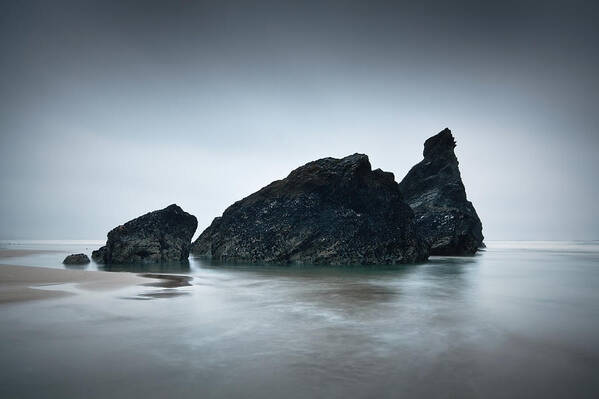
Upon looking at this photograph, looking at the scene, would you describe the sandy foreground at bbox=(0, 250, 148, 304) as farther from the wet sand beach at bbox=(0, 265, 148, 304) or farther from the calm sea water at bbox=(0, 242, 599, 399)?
the calm sea water at bbox=(0, 242, 599, 399)

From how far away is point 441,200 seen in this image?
39812 mm

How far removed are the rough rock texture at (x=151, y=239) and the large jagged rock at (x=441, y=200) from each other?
2421cm

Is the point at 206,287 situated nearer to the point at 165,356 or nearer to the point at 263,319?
the point at 263,319

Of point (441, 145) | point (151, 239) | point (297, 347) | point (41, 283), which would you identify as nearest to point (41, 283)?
point (41, 283)

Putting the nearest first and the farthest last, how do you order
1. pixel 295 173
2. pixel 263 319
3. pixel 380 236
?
pixel 263 319, pixel 380 236, pixel 295 173

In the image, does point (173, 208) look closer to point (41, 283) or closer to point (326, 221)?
point (326, 221)

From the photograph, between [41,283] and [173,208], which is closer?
[41,283]

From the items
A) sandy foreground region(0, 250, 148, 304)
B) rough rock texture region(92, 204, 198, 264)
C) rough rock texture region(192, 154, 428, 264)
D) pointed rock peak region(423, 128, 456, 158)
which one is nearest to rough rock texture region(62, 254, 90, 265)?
rough rock texture region(92, 204, 198, 264)

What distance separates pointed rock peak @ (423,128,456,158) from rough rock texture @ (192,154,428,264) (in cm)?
2098

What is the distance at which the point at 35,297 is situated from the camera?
29.2 ft

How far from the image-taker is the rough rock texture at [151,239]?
24.6 metres

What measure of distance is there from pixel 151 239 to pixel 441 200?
1227 inches

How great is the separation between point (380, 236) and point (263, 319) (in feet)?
60.5

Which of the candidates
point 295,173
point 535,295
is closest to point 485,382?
point 535,295
